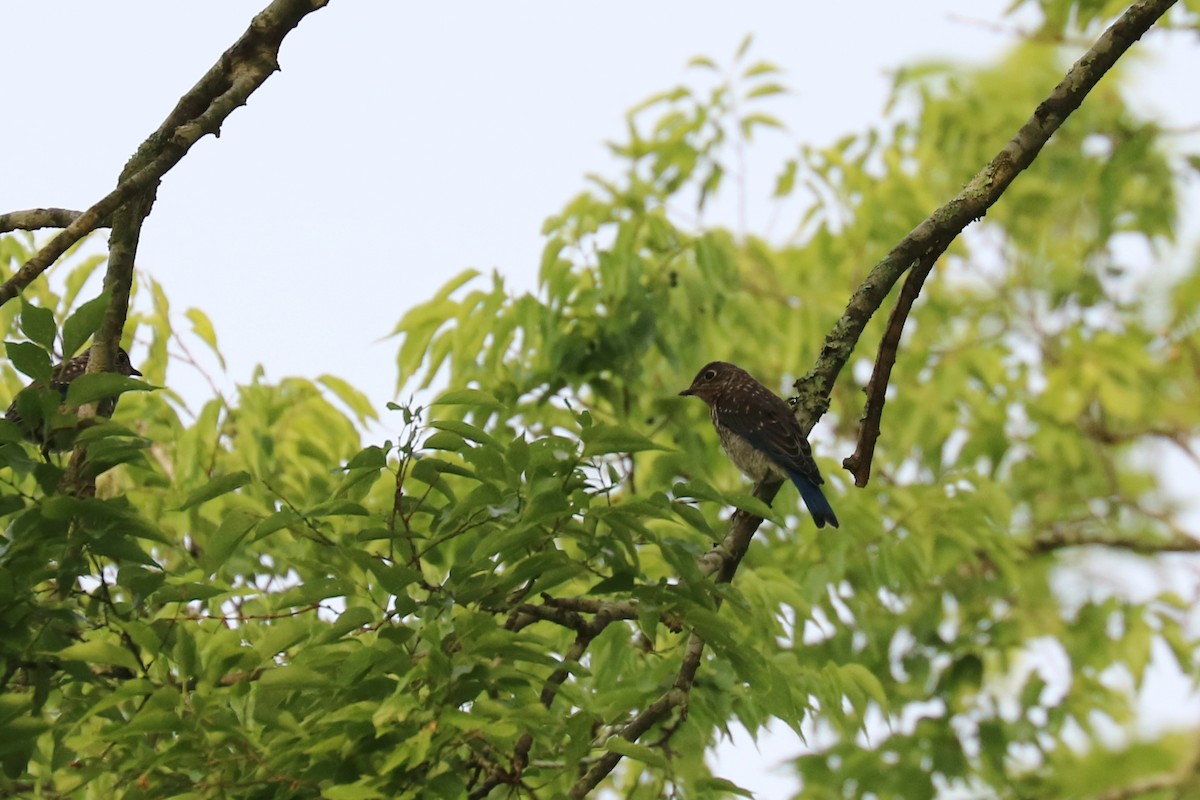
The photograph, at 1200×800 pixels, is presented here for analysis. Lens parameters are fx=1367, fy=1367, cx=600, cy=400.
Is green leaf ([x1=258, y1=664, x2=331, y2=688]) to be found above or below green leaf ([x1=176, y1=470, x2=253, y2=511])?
below

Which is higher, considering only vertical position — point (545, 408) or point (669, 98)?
point (669, 98)

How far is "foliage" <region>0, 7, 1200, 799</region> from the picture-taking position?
3.47 metres

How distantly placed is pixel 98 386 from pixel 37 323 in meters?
0.21

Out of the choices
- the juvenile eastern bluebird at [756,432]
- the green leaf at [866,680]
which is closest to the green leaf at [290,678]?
the green leaf at [866,680]

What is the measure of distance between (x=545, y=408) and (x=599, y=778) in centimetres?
376

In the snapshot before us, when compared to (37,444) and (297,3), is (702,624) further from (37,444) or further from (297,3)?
(297,3)

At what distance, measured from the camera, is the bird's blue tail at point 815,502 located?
693 centimetres

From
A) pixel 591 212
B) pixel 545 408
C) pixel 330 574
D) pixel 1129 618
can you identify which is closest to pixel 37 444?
pixel 330 574

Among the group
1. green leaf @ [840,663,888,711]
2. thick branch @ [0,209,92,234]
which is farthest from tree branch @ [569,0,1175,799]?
thick branch @ [0,209,92,234]

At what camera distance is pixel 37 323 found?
3.27 m

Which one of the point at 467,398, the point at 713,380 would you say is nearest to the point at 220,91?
the point at 467,398

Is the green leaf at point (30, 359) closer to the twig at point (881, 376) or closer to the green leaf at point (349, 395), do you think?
the twig at point (881, 376)

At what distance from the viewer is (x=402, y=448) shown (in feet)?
11.4

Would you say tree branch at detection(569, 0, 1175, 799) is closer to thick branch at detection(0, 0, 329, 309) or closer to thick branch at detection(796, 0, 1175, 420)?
thick branch at detection(796, 0, 1175, 420)
